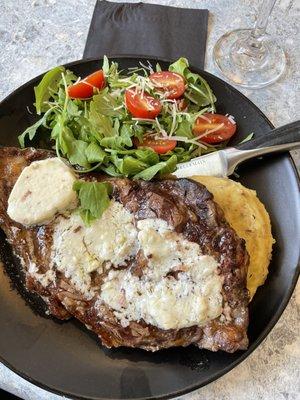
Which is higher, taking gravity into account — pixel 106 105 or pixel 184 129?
pixel 106 105

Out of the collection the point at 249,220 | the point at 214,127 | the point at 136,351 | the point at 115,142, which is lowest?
the point at 136,351

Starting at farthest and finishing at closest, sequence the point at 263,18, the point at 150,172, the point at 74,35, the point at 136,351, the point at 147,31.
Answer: the point at 74,35 → the point at 147,31 → the point at 263,18 → the point at 150,172 → the point at 136,351

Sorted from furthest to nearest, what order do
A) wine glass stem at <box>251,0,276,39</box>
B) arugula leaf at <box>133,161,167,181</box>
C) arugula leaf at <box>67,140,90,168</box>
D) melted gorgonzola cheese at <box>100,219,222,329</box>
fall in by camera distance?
wine glass stem at <box>251,0,276,39</box> → arugula leaf at <box>67,140,90,168</box> → arugula leaf at <box>133,161,167,181</box> → melted gorgonzola cheese at <box>100,219,222,329</box>

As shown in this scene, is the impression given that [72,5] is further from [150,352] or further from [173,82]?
[150,352]

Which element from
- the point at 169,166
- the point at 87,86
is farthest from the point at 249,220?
the point at 87,86

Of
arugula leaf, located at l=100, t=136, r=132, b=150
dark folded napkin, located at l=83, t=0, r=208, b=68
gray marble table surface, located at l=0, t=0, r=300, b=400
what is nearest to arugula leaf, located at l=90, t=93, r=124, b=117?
arugula leaf, located at l=100, t=136, r=132, b=150

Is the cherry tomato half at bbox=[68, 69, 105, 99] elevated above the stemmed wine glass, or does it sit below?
above

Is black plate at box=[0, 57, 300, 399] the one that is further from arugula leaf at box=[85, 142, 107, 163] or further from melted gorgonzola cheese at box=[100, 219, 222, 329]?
arugula leaf at box=[85, 142, 107, 163]

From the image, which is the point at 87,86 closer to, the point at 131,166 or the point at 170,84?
the point at 170,84
